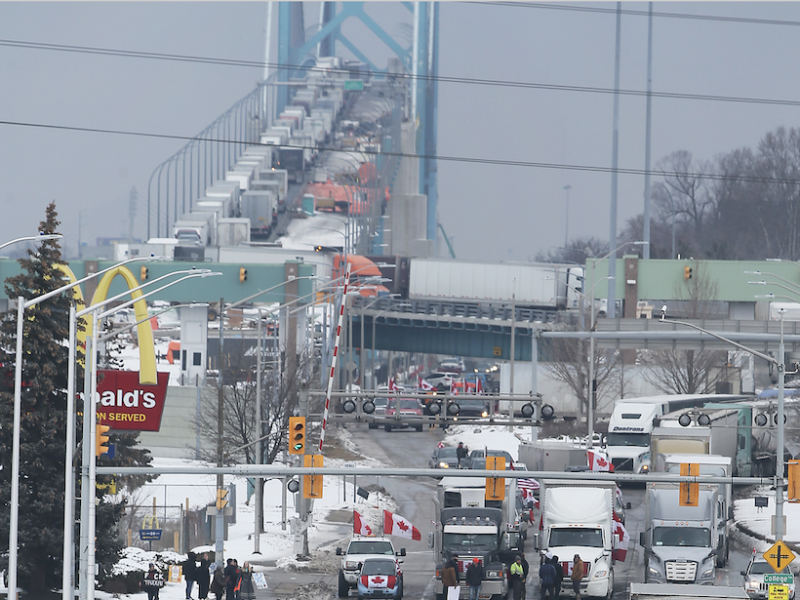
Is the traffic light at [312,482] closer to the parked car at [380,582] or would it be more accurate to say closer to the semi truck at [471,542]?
the parked car at [380,582]

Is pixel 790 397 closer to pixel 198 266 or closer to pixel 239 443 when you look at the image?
pixel 239 443

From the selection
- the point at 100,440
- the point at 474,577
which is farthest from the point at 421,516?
the point at 100,440

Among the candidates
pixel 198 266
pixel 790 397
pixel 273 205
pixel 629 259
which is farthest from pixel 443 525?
pixel 273 205

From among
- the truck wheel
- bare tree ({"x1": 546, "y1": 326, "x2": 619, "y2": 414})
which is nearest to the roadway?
the truck wheel

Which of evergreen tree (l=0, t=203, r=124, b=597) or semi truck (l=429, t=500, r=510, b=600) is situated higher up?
evergreen tree (l=0, t=203, r=124, b=597)

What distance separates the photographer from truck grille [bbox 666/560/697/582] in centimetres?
3872

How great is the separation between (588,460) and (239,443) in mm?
14827

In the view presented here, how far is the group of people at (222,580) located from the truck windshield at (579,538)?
29.7ft

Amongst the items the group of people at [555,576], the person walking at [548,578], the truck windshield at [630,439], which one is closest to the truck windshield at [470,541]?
the group of people at [555,576]

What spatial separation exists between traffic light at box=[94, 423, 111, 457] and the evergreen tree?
5.71 meters

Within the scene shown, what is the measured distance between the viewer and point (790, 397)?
221ft

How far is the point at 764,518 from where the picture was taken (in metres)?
52.2

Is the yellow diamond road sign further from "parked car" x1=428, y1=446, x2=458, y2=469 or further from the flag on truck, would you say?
"parked car" x1=428, y1=446, x2=458, y2=469

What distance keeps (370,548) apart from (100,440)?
12.5 metres
